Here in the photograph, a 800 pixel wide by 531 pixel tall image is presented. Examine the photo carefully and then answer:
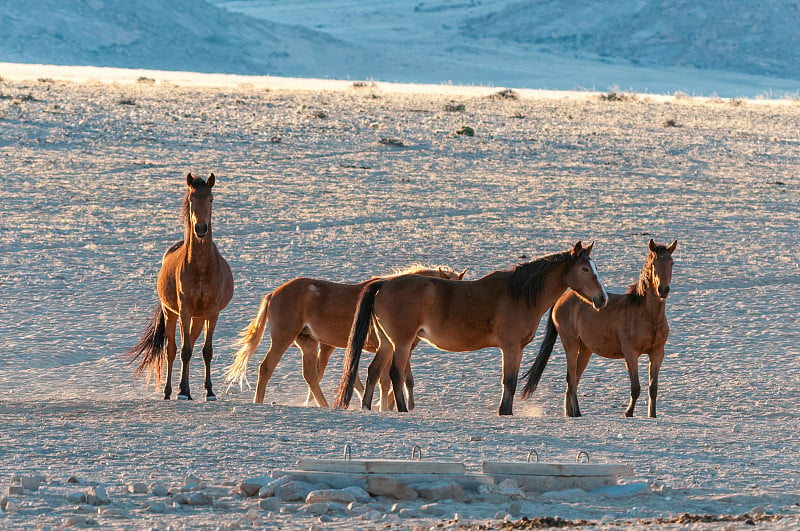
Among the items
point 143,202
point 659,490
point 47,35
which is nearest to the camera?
point 659,490

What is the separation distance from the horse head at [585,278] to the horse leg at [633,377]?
0.65 m

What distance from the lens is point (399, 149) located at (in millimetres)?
24094

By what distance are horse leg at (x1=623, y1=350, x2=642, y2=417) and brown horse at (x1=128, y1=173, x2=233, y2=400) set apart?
3.53 metres

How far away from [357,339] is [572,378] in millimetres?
1914

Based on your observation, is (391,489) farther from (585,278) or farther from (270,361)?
(270,361)

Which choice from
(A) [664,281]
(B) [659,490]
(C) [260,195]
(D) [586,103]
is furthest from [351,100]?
(B) [659,490]

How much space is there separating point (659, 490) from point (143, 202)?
13511 millimetres

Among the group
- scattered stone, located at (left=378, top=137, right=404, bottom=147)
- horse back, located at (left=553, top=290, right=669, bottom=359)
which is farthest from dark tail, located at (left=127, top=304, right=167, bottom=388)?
scattered stone, located at (left=378, top=137, right=404, bottom=147)

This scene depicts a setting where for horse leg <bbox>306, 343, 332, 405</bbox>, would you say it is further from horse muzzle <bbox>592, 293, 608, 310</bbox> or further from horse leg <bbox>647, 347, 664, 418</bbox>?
horse leg <bbox>647, 347, 664, 418</bbox>

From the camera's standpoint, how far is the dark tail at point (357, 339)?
10.0 m

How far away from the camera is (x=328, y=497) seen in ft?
21.4

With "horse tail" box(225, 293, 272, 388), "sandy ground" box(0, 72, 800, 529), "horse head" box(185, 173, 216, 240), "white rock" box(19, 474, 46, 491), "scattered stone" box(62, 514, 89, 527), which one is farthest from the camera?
"horse tail" box(225, 293, 272, 388)

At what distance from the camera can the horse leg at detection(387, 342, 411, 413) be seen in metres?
9.91

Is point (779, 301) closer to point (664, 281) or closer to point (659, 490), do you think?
point (664, 281)
